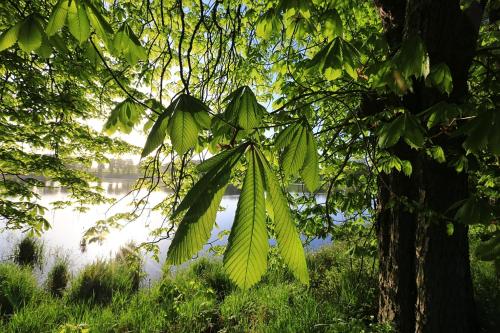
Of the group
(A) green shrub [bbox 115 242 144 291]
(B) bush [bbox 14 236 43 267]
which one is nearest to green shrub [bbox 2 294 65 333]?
(A) green shrub [bbox 115 242 144 291]

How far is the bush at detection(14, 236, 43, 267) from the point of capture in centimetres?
923

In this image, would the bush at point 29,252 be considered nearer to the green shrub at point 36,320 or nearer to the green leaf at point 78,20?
the green shrub at point 36,320

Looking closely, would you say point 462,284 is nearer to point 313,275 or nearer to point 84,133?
point 313,275

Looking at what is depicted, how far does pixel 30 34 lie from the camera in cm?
78

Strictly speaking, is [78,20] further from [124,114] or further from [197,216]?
[197,216]

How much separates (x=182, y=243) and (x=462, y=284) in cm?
299

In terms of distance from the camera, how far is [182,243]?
0.46 meters

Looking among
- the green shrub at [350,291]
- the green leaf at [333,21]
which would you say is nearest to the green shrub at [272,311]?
the green shrub at [350,291]

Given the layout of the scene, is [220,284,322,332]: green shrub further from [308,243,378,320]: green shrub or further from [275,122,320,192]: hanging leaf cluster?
[275,122,320,192]: hanging leaf cluster

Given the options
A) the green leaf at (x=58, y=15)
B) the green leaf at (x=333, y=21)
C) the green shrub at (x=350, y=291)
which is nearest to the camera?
the green leaf at (x=58, y=15)

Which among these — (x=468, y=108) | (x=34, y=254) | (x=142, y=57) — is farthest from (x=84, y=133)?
(x=34, y=254)

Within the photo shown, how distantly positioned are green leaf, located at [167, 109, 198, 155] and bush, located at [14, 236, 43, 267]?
1096 centimetres

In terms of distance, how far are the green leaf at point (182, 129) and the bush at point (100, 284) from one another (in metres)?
6.45

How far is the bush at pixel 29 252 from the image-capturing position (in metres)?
9.23
